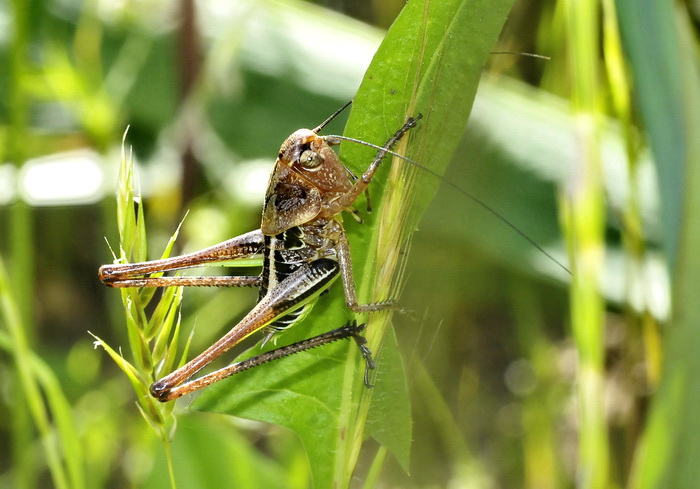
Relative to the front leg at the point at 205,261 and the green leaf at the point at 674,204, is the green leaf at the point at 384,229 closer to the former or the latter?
the green leaf at the point at 674,204

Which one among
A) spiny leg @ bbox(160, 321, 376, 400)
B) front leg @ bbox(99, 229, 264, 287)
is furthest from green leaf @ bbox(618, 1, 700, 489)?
front leg @ bbox(99, 229, 264, 287)

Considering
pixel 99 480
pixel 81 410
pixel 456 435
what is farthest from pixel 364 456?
pixel 81 410

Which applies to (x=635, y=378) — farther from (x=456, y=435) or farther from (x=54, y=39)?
(x=54, y=39)

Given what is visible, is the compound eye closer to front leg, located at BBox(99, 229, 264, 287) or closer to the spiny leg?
front leg, located at BBox(99, 229, 264, 287)

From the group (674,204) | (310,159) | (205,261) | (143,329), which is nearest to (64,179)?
(205,261)

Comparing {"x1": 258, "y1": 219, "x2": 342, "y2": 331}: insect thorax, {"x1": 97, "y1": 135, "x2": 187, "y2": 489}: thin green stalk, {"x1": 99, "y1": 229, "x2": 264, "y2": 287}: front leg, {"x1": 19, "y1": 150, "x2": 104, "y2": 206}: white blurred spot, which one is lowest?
{"x1": 19, "y1": 150, "x2": 104, "y2": 206}: white blurred spot
